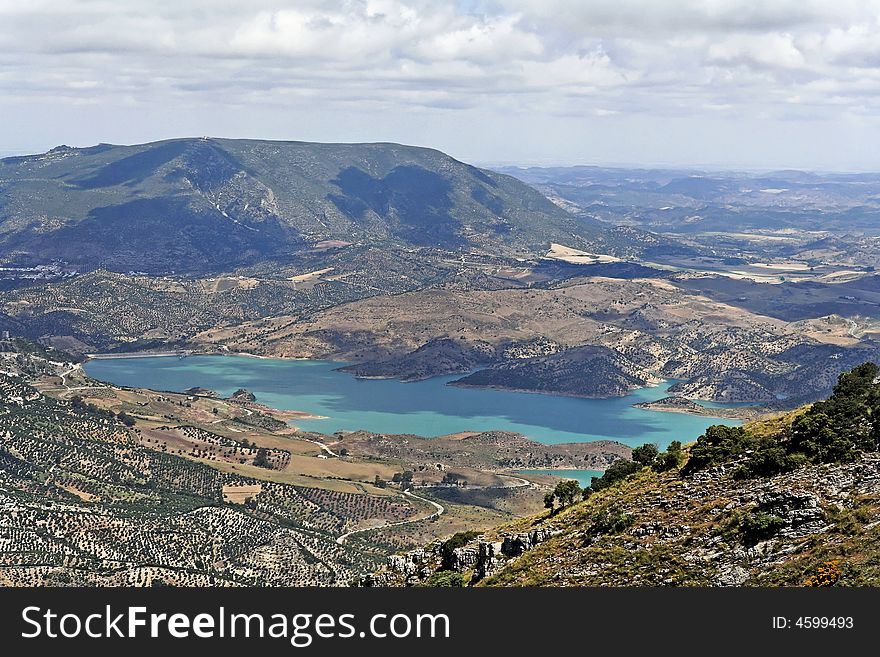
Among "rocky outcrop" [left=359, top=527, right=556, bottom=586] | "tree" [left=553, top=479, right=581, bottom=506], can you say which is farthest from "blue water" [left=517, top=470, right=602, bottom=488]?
"rocky outcrop" [left=359, top=527, right=556, bottom=586]

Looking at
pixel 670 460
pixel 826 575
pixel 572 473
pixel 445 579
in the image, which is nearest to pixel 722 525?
pixel 826 575

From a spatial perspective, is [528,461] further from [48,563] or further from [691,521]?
[691,521]

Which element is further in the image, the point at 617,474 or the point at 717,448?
the point at 617,474

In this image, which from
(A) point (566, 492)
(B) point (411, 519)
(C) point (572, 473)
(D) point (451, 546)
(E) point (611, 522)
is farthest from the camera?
(C) point (572, 473)

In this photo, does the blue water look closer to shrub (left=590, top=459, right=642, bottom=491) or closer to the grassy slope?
shrub (left=590, top=459, right=642, bottom=491)

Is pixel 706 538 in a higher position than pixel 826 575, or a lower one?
lower

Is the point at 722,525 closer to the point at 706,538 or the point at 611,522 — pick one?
the point at 706,538

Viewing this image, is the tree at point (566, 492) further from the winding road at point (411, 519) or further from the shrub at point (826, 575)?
the winding road at point (411, 519)

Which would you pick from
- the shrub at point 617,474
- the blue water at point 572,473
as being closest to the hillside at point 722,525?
the shrub at point 617,474

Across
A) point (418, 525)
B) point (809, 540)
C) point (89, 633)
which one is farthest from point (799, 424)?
point (418, 525)
